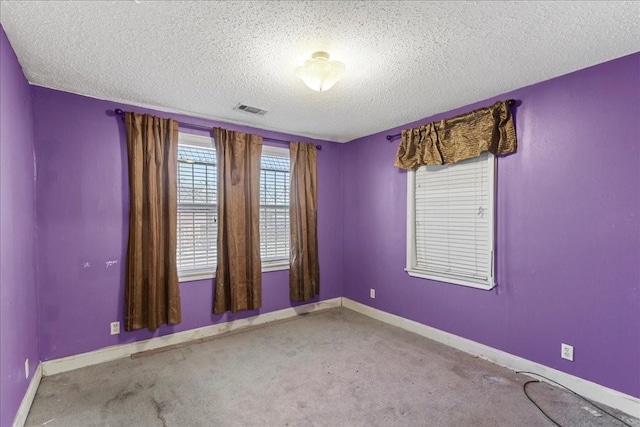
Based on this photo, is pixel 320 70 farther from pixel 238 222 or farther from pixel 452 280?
pixel 452 280

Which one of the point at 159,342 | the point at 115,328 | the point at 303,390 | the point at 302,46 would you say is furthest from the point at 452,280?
the point at 115,328

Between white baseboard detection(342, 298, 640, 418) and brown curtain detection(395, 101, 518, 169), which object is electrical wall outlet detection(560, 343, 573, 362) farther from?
brown curtain detection(395, 101, 518, 169)

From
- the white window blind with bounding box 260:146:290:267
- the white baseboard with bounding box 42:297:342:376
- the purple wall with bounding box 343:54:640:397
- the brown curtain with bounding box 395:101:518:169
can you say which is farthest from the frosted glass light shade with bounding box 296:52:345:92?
the white baseboard with bounding box 42:297:342:376

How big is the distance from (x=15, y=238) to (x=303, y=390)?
85.6 inches

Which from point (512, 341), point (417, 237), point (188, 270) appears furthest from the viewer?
point (417, 237)

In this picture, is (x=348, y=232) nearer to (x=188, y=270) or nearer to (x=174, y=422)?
(x=188, y=270)

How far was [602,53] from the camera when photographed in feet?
6.72

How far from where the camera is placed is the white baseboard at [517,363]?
2.07 m

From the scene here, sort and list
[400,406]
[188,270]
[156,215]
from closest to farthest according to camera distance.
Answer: [400,406], [156,215], [188,270]

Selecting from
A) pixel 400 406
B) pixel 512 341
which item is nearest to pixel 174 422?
pixel 400 406

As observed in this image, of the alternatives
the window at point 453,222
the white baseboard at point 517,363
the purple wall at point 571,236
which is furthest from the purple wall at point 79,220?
the purple wall at point 571,236

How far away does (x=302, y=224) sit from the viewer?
4.00 metres

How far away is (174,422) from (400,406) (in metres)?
1.49

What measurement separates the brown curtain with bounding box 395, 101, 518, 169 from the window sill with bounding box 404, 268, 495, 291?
117 centimetres
